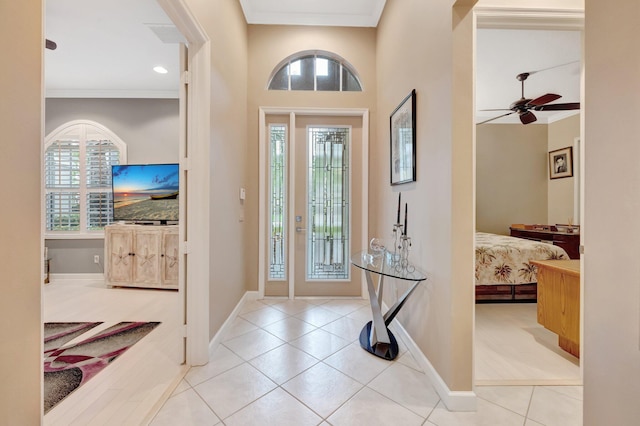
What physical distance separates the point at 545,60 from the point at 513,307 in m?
3.25

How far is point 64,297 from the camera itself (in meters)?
3.29

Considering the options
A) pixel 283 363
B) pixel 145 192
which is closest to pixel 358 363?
pixel 283 363

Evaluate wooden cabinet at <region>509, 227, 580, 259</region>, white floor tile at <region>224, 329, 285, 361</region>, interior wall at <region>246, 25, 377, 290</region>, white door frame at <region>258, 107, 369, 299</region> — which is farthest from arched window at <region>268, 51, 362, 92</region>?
wooden cabinet at <region>509, 227, 580, 259</region>

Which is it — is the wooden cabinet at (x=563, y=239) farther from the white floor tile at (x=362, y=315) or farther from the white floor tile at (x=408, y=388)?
the white floor tile at (x=408, y=388)

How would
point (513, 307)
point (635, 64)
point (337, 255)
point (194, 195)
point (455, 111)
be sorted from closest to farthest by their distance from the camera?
point (635, 64)
point (455, 111)
point (194, 195)
point (513, 307)
point (337, 255)

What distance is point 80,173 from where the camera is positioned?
13.2 ft

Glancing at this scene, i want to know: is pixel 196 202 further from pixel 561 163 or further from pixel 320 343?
pixel 561 163

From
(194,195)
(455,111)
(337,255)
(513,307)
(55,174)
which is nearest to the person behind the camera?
(455,111)

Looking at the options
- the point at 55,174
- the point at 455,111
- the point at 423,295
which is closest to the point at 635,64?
the point at 455,111

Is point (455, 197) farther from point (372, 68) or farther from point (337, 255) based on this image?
point (372, 68)

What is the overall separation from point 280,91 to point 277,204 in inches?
55.2

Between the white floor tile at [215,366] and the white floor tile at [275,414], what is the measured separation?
0.43m

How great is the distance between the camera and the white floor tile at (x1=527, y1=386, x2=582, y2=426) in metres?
1.41

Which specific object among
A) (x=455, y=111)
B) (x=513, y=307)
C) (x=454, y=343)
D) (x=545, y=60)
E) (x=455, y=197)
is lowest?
(x=513, y=307)
